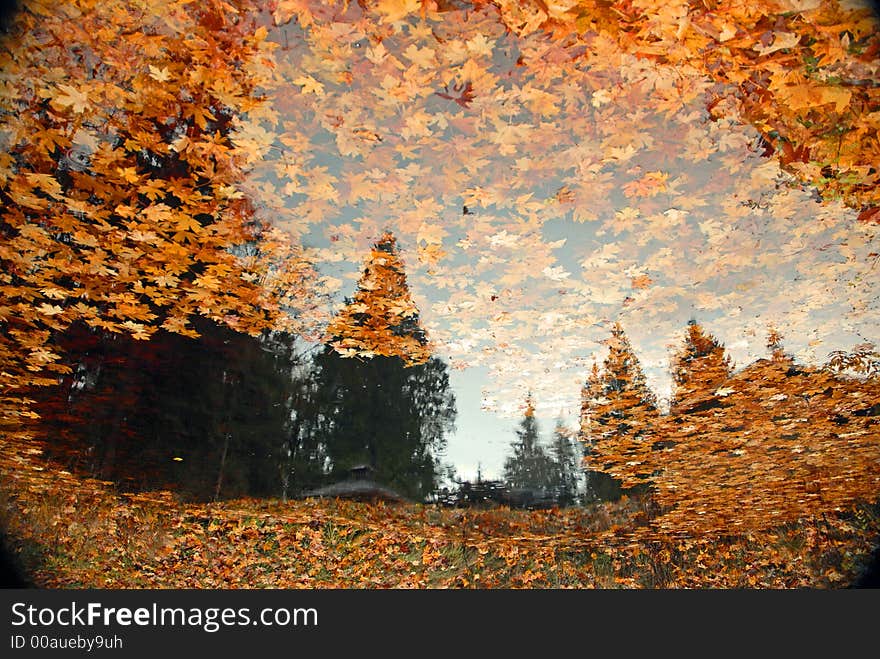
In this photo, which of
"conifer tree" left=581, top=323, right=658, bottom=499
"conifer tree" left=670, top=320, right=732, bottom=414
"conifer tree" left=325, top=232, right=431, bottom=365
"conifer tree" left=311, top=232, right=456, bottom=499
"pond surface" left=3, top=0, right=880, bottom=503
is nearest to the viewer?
"pond surface" left=3, top=0, right=880, bottom=503

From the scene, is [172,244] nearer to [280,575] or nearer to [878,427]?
[280,575]

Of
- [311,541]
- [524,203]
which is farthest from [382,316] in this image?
[311,541]

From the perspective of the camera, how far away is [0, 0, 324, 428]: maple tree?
2.34 meters

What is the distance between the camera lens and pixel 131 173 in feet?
9.38

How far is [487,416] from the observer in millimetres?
6605

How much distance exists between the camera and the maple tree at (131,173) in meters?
2.34

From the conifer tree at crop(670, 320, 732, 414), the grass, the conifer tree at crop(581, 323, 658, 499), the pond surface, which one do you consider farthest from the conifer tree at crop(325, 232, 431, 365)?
the grass

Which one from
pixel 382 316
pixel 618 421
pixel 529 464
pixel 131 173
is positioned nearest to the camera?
pixel 131 173

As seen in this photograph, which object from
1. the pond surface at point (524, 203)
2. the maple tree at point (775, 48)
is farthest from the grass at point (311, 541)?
the maple tree at point (775, 48)

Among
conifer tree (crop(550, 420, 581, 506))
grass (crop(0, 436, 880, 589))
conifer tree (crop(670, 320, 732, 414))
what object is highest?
conifer tree (crop(670, 320, 732, 414))

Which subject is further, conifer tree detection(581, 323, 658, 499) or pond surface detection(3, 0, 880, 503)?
conifer tree detection(581, 323, 658, 499)

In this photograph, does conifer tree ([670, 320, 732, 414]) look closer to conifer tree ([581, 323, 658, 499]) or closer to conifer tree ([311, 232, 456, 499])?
conifer tree ([581, 323, 658, 499])

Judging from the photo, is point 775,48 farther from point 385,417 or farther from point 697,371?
point 385,417

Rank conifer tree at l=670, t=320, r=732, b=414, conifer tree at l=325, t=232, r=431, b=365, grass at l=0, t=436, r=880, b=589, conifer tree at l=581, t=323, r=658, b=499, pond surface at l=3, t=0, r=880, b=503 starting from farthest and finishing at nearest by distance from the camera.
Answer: grass at l=0, t=436, r=880, b=589 < conifer tree at l=581, t=323, r=658, b=499 < conifer tree at l=670, t=320, r=732, b=414 < conifer tree at l=325, t=232, r=431, b=365 < pond surface at l=3, t=0, r=880, b=503
